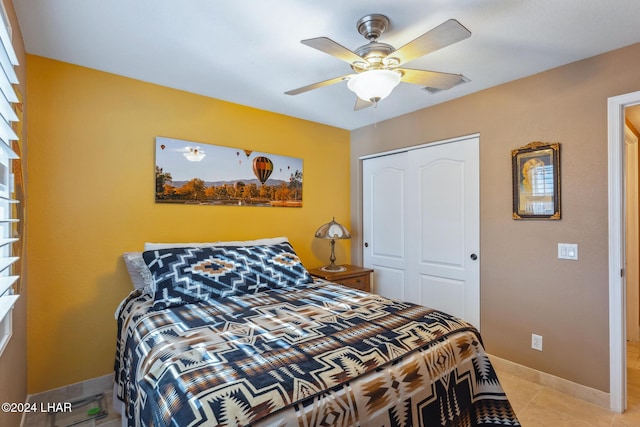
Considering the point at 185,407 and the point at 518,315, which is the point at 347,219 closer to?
the point at 518,315

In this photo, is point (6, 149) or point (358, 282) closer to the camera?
point (6, 149)

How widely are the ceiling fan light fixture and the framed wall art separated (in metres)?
1.55

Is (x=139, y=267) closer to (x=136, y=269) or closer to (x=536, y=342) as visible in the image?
(x=136, y=269)

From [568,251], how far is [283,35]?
2.43 meters

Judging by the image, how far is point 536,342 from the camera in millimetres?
2389

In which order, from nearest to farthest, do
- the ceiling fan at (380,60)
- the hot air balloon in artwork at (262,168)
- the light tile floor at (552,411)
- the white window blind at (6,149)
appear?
the white window blind at (6,149) < the ceiling fan at (380,60) < the light tile floor at (552,411) < the hot air balloon in artwork at (262,168)

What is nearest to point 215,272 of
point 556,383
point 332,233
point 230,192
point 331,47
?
point 230,192

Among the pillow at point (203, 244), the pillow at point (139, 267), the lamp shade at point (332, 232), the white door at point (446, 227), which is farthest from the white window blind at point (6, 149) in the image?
the white door at point (446, 227)

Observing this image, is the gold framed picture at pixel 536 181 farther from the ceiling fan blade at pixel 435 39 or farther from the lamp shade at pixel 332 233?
the lamp shade at pixel 332 233

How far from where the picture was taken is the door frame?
2016 millimetres

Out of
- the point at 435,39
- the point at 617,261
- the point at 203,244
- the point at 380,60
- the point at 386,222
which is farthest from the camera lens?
the point at 386,222

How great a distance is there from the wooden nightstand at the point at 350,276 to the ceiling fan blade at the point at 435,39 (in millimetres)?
2026

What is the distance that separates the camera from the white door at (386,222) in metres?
3.39

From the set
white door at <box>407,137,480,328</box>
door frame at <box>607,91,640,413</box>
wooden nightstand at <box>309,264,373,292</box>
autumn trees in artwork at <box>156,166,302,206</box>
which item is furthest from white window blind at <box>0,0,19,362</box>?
door frame at <box>607,91,640,413</box>
